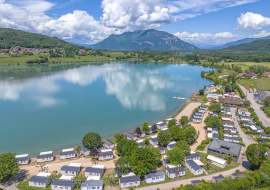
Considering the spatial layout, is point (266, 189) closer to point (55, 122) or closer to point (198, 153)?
point (198, 153)

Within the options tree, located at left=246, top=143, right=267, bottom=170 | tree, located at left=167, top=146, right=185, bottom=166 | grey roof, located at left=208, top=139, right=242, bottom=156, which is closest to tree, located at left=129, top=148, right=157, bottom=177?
tree, located at left=167, top=146, right=185, bottom=166

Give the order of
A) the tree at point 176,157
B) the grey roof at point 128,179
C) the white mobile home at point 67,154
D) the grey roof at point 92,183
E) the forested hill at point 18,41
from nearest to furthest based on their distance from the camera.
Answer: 1. the grey roof at point 92,183
2. the grey roof at point 128,179
3. the tree at point 176,157
4. the white mobile home at point 67,154
5. the forested hill at point 18,41

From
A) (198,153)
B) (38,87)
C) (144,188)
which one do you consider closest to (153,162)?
(144,188)

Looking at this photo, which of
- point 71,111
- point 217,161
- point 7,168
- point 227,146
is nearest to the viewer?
point 7,168

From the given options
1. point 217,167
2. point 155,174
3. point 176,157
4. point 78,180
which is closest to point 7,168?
point 78,180

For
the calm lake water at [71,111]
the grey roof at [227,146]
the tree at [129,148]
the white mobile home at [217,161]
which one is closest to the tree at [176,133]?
the grey roof at [227,146]

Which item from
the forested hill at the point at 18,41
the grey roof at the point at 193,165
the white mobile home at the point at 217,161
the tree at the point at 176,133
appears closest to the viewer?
the grey roof at the point at 193,165

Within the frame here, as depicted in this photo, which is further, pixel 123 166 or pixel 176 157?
pixel 176 157

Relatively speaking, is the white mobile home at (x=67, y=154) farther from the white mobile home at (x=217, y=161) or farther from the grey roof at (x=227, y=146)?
the grey roof at (x=227, y=146)

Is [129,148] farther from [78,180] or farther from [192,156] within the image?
[192,156]
